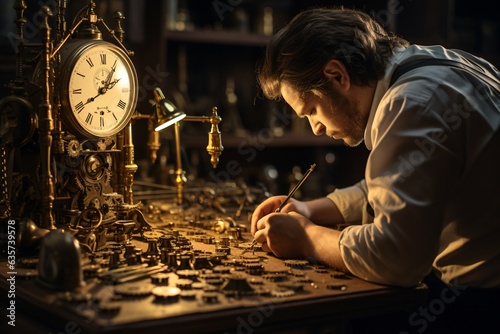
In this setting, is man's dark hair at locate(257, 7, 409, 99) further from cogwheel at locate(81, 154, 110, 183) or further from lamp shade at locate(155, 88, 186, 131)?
cogwheel at locate(81, 154, 110, 183)

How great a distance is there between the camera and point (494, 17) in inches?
218

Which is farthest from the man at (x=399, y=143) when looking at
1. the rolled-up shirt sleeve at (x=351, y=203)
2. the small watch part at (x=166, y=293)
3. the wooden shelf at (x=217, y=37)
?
the wooden shelf at (x=217, y=37)

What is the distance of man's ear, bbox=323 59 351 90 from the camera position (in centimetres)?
212

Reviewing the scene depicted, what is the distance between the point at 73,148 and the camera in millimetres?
2150

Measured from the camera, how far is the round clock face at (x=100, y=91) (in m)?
2.14

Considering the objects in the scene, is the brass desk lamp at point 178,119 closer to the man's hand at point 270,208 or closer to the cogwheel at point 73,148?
the man's hand at point 270,208

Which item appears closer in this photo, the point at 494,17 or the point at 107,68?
the point at 107,68

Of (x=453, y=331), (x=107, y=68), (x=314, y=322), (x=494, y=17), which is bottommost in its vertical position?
(x=453, y=331)

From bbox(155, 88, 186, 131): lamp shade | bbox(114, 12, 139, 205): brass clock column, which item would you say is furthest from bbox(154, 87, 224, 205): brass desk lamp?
bbox(114, 12, 139, 205): brass clock column

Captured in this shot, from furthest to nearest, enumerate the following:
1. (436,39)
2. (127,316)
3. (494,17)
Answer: (494,17), (436,39), (127,316)

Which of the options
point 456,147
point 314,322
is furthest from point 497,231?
point 314,322

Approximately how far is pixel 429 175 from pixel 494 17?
4130 millimetres

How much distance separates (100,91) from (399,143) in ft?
3.00

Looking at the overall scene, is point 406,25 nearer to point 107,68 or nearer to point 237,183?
point 237,183
